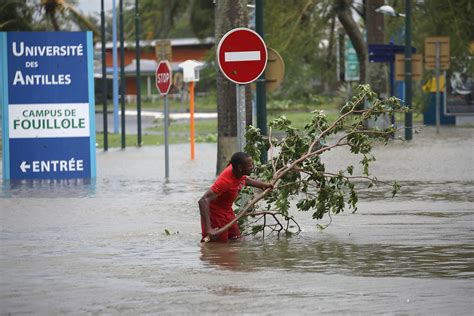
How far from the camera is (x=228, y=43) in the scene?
60.8 feet

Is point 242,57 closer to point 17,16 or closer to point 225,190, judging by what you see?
point 225,190

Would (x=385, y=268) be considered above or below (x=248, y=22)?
below

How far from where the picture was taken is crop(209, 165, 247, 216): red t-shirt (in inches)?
614

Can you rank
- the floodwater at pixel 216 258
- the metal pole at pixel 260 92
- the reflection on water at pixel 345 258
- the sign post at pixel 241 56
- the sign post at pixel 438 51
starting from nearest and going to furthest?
the floodwater at pixel 216 258, the reflection on water at pixel 345 258, the sign post at pixel 241 56, the metal pole at pixel 260 92, the sign post at pixel 438 51

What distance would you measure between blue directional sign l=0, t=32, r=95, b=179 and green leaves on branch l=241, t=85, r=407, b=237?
10718 millimetres

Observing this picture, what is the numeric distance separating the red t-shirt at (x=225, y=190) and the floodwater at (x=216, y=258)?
424mm

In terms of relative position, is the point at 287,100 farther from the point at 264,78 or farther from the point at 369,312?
the point at 369,312

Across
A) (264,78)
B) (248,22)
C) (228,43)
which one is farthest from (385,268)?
(248,22)

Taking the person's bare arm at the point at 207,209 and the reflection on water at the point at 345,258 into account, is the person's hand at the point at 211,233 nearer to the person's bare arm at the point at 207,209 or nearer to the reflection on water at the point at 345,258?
the person's bare arm at the point at 207,209

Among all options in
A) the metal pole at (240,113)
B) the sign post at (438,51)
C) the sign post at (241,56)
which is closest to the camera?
the sign post at (241,56)

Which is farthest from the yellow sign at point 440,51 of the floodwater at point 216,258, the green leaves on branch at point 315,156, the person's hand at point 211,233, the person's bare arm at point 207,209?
the person's bare arm at point 207,209

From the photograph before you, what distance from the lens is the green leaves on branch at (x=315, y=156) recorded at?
16.9 metres

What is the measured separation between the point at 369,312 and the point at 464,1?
125 feet

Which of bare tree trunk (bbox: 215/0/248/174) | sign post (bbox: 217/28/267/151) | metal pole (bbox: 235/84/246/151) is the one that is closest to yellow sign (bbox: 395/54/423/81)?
bare tree trunk (bbox: 215/0/248/174)
